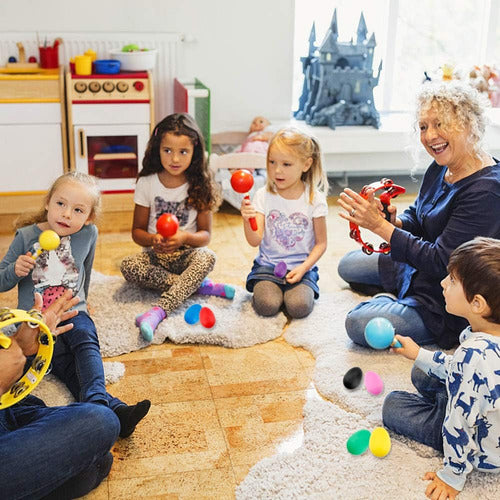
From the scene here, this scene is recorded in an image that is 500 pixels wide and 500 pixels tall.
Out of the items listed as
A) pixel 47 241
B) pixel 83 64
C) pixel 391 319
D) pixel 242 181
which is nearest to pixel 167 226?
pixel 242 181

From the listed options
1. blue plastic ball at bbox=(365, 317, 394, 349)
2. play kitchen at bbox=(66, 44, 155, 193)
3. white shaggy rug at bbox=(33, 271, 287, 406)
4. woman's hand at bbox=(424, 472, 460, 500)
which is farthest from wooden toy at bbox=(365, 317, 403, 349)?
play kitchen at bbox=(66, 44, 155, 193)

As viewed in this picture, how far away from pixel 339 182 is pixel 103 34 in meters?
1.55

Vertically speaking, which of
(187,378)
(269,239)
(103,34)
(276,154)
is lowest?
(187,378)

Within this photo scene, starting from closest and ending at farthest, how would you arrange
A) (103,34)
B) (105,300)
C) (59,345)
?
(59,345) → (105,300) → (103,34)

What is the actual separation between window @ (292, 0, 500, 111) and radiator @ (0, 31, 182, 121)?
0.79 metres

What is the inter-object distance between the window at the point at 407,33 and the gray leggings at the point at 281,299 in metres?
2.16

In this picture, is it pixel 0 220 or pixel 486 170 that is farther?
pixel 0 220

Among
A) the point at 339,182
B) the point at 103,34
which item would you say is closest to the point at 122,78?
the point at 103,34

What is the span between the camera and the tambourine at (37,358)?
1.52 m

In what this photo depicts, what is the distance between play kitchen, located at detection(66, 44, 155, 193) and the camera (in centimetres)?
Answer: 361

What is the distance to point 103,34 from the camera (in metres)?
3.93

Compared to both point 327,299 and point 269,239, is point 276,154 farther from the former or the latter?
point 327,299

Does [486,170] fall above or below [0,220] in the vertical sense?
above

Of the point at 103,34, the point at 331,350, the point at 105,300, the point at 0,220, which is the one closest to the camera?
the point at 331,350
